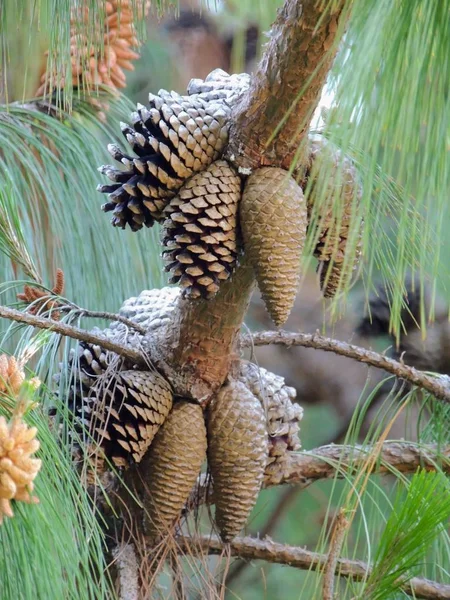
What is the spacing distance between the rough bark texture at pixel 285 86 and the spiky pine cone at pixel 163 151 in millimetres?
19

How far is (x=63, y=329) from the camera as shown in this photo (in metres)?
0.57

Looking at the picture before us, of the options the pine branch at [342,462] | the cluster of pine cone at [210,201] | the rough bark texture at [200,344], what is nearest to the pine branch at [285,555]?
the pine branch at [342,462]

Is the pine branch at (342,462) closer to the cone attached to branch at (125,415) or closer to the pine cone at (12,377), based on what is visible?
the cone attached to branch at (125,415)

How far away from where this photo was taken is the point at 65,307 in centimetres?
65

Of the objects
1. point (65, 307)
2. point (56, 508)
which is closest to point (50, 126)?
point (65, 307)

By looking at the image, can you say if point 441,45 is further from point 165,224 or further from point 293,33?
point 165,224

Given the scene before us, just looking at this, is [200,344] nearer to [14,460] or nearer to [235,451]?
[235,451]

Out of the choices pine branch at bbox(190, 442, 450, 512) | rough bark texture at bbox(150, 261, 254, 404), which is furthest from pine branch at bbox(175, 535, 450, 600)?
rough bark texture at bbox(150, 261, 254, 404)

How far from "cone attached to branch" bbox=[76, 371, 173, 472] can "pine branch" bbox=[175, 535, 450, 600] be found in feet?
0.42

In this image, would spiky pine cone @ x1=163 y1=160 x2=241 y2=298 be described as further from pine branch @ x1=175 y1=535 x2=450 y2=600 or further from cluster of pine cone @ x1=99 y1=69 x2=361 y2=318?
pine branch @ x1=175 y1=535 x2=450 y2=600

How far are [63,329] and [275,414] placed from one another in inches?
8.9

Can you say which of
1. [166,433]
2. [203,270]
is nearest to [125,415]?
[166,433]

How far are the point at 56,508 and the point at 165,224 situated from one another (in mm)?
204

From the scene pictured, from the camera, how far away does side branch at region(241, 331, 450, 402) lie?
27.1 inches
